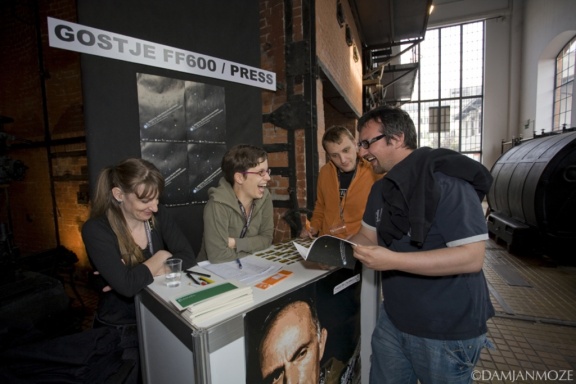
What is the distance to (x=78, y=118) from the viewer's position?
517 centimetres

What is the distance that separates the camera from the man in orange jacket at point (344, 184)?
2.63 meters

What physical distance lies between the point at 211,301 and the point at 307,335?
657mm

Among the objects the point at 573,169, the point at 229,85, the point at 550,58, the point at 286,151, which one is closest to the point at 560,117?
the point at 550,58

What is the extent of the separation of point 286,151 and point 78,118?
151 inches

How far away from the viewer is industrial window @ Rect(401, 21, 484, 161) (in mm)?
14914

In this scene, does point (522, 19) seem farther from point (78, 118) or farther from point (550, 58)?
point (78, 118)

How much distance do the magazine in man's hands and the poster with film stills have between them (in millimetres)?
1856

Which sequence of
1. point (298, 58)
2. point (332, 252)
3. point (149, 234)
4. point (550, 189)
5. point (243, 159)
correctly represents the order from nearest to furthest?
1. point (332, 252)
2. point (149, 234)
3. point (243, 159)
4. point (298, 58)
5. point (550, 189)

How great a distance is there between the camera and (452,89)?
15.5m

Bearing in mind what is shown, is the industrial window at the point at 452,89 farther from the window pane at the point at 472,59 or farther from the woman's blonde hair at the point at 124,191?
the woman's blonde hair at the point at 124,191

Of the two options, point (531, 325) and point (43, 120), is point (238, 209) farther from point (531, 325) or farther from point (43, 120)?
point (43, 120)

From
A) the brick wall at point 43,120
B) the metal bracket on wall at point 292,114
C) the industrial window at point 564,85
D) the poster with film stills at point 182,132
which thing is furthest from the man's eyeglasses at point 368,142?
the industrial window at point 564,85

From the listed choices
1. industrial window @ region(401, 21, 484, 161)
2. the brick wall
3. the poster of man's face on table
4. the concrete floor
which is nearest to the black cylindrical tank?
the concrete floor

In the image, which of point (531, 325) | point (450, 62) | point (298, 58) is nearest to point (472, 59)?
point (450, 62)
